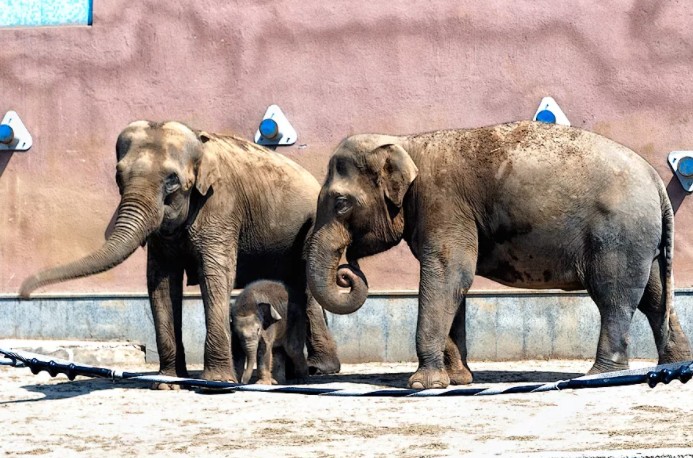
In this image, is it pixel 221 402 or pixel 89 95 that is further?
pixel 89 95

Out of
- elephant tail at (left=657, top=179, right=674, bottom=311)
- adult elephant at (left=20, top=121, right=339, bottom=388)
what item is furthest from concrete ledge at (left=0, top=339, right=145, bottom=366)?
elephant tail at (left=657, top=179, right=674, bottom=311)

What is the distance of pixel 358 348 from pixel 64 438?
19.8 feet

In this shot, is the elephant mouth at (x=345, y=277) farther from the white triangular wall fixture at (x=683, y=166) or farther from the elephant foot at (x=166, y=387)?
the white triangular wall fixture at (x=683, y=166)

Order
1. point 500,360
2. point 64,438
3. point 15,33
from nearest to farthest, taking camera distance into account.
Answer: point 64,438, point 500,360, point 15,33

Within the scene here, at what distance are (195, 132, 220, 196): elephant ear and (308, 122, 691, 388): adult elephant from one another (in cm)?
88

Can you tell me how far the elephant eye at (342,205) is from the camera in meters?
13.3

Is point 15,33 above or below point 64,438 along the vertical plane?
above

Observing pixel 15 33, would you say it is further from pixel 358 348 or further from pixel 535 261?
pixel 535 261

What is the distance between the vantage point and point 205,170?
13.3 m

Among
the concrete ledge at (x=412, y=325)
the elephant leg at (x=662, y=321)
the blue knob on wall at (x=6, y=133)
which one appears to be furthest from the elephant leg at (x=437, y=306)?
the blue knob on wall at (x=6, y=133)

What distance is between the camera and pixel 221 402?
12.3 m

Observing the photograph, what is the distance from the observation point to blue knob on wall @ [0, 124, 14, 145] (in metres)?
17.1

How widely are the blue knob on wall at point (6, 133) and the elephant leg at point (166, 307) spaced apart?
4.00m

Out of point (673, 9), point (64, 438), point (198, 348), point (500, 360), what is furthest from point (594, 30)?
point (64, 438)
